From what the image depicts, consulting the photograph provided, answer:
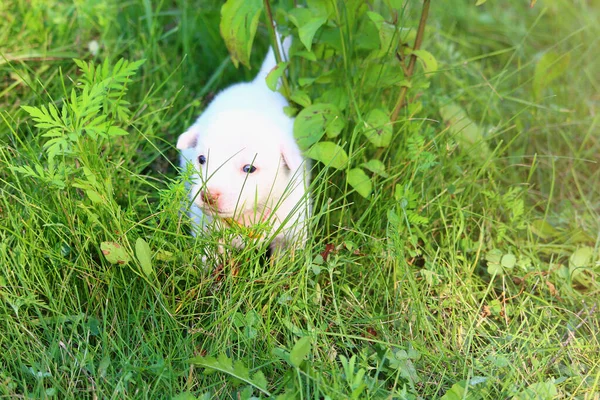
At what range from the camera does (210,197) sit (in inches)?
92.3

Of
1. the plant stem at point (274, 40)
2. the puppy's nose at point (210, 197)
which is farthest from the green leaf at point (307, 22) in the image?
the puppy's nose at point (210, 197)

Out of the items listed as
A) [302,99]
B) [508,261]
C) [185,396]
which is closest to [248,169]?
[302,99]

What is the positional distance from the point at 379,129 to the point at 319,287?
2.21 ft

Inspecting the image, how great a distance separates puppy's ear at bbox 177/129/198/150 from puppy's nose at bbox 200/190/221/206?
0.33 m

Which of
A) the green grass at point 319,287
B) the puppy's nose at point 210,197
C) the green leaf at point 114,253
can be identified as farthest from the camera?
the puppy's nose at point 210,197

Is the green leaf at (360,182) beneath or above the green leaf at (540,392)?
above

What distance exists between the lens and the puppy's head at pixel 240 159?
2410 mm

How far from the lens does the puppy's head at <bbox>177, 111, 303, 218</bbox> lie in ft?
7.91

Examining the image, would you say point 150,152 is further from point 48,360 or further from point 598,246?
point 598,246

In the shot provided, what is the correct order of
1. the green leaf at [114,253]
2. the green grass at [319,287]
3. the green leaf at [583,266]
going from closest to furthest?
the green grass at [319,287]
the green leaf at [114,253]
the green leaf at [583,266]

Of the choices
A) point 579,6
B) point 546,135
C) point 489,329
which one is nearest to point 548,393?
point 489,329

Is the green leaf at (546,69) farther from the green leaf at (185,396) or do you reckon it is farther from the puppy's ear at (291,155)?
the green leaf at (185,396)

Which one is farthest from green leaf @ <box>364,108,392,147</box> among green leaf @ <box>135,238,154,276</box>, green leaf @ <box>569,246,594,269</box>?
green leaf @ <box>135,238,154,276</box>

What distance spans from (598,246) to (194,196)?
5.23 ft
